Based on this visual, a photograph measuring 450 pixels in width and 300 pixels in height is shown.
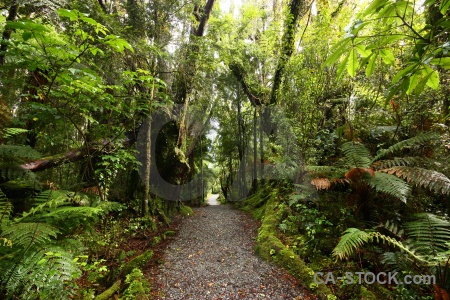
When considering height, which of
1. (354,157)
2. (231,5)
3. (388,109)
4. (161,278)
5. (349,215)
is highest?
(231,5)

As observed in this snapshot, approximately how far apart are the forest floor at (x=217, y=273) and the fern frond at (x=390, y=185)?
1.97 meters

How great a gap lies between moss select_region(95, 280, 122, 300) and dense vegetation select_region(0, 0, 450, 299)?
0.01 metres

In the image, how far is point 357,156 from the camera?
13.4ft

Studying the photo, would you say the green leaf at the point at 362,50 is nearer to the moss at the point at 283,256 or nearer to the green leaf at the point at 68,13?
the green leaf at the point at 68,13

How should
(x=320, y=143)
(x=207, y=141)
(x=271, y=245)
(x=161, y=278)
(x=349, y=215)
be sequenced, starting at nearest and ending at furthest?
(x=161, y=278)
(x=349, y=215)
(x=271, y=245)
(x=320, y=143)
(x=207, y=141)

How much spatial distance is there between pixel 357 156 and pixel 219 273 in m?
3.47

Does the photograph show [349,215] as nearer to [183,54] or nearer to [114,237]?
[114,237]

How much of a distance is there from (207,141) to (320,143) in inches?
438

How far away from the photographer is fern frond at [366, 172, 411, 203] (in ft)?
10.0

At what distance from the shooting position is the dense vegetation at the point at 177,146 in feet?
5.59

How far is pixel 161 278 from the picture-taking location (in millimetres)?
3523

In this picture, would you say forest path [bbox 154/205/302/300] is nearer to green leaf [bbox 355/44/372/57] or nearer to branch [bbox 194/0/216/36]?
green leaf [bbox 355/44/372/57]

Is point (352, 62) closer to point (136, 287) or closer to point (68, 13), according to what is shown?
point (68, 13)

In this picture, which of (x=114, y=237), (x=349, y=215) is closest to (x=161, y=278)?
(x=114, y=237)
